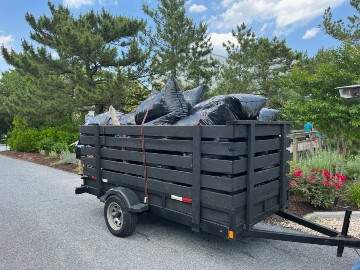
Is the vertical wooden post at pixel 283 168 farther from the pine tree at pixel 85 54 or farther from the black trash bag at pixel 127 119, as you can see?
the pine tree at pixel 85 54

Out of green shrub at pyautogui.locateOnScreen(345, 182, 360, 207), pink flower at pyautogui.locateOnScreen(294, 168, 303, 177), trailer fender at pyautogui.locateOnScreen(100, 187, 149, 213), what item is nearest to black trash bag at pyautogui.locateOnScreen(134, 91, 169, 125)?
trailer fender at pyautogui.locateOnScreen(100, 187, 149, 213)

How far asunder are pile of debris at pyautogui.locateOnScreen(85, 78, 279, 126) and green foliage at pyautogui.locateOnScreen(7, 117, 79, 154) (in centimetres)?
986

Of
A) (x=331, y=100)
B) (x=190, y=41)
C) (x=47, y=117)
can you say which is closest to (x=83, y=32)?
(x=47, y=117)

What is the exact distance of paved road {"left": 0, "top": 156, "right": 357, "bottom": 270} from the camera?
3.41 metres

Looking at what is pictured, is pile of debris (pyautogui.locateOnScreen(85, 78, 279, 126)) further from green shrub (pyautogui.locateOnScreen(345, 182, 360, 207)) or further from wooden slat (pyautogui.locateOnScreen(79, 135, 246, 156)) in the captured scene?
green shrub (pyautogui.locateOnScreen(345, 182, 360, 207))

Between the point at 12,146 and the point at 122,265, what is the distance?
1733 centimetres

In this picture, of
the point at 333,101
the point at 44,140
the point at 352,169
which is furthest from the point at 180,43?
the point at 352,169

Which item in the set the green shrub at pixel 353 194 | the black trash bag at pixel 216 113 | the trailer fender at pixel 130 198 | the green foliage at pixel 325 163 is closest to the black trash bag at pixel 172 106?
the black trash bag at pixel 216 113

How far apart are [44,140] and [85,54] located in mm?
4923

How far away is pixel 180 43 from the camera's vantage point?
1742cm

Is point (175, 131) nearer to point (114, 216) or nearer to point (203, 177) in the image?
point (203, 177)

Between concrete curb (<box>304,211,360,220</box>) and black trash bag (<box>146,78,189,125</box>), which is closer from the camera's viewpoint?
black trash bag (<box>146,78,189,125</box>)

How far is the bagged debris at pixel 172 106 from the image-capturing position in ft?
13.1

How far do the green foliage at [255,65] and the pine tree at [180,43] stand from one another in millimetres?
1842
